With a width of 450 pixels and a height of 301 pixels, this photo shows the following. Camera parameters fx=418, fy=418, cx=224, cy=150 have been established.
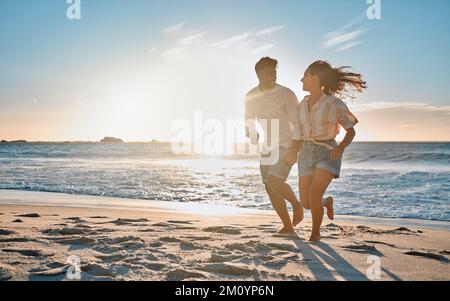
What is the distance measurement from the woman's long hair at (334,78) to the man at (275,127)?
1.54 ft

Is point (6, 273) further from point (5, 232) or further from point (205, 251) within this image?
point (5, 232)

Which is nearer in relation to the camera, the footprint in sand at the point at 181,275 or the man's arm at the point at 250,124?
the footprint in sand at the point at 181,275

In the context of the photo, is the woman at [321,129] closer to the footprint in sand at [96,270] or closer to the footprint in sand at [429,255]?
the footprint in sand at [429,255]

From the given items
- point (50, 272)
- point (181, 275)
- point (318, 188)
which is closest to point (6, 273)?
point (50, 272)

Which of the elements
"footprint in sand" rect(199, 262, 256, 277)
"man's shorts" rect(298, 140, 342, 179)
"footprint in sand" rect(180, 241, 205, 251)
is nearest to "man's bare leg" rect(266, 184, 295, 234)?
"man's shorts" rect(298, 140, 342, 179)

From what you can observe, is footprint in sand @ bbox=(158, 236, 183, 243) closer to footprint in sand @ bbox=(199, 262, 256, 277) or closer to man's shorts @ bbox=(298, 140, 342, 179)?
footprint in sand @ bbox=(199, 262, 256, 277)

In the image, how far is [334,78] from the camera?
5125 millimetres

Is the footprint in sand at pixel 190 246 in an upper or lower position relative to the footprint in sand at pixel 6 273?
lower

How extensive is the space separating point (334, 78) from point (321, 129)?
2.19 feet

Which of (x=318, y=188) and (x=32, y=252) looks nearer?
(x=32, y=252)

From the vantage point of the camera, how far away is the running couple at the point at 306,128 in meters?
4.96

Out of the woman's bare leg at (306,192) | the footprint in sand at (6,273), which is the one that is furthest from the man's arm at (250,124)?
the footprint in sand at (6,273)
